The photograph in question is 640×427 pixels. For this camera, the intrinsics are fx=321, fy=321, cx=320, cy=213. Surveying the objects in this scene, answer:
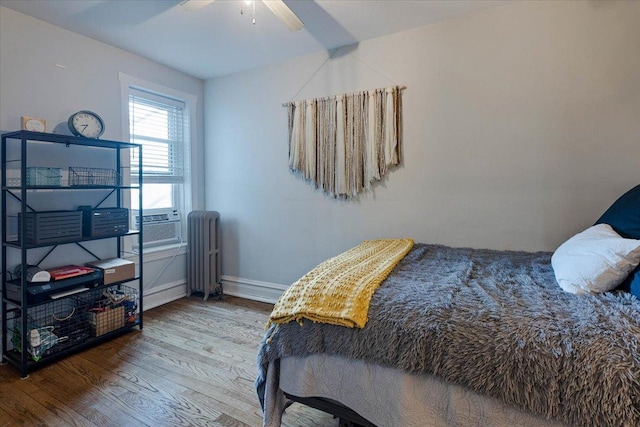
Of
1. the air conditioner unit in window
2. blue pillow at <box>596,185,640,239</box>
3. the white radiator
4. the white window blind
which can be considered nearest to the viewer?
blue pillow at <box>596,185,640,239</box>

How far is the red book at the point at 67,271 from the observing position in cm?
230

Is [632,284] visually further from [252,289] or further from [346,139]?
[252,289]

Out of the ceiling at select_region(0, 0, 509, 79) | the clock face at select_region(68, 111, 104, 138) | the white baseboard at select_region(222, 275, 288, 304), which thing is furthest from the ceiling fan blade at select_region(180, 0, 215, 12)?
the white baseboard at select_region(222, 275, 288, 304)

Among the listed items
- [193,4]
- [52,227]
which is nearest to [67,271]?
[52,227]

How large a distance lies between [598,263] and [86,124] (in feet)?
11.1

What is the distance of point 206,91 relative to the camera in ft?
12.5

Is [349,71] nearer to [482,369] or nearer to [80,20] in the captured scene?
[80,20]

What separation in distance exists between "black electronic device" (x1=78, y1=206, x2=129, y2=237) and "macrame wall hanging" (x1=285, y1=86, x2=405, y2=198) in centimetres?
156

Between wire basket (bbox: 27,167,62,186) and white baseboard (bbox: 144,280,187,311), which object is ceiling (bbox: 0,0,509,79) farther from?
white baseboard (bbox: 144,280,187,311)

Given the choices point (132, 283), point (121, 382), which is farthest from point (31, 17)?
point (121, 382)

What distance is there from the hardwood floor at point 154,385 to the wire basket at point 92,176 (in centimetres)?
127

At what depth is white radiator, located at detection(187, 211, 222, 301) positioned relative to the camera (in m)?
3.50

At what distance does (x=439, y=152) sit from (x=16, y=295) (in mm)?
3243

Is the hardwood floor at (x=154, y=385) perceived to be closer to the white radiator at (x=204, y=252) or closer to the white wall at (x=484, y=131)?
the white radiator at (x=204, y=252)
